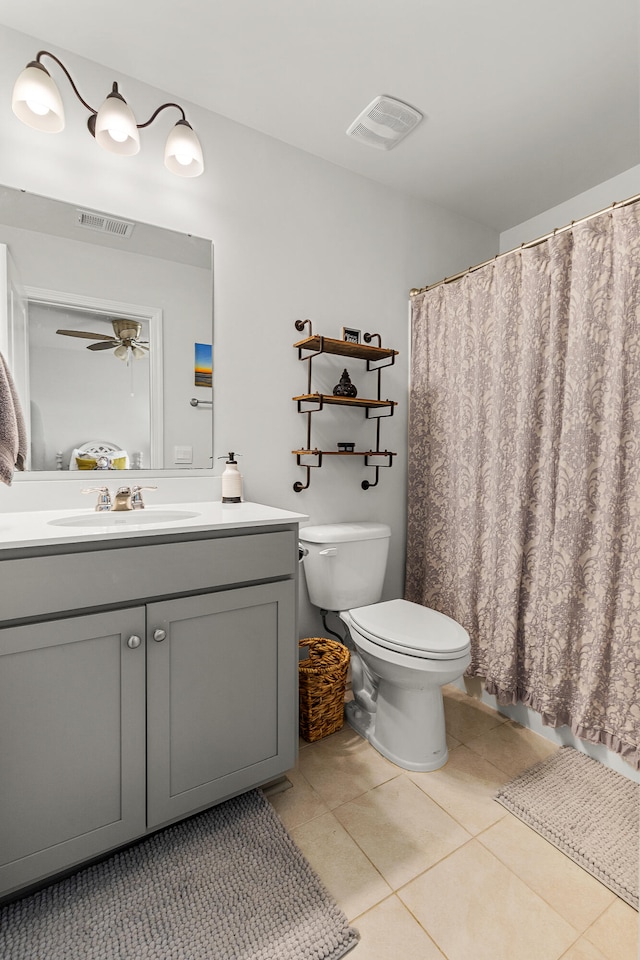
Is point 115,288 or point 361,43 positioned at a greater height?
point 361,43

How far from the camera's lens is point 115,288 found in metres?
1.57

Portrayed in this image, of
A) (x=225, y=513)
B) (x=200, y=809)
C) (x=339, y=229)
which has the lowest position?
(x=200, y=809)

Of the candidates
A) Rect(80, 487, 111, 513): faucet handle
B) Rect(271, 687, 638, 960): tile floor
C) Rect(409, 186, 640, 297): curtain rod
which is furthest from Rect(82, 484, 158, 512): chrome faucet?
Rect(409, 186, 640, 297): curtain rod

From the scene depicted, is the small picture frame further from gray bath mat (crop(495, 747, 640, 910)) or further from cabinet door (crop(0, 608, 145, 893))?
gray bath mat (crop(495, 747, 640, 910))

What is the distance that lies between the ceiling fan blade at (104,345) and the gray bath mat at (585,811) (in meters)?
2.00

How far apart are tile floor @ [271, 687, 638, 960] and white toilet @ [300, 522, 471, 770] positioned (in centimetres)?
11

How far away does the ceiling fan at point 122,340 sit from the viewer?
1547 mm

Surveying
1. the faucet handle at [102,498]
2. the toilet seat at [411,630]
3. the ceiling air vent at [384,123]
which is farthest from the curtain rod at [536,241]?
the faucet handle at [102,498]

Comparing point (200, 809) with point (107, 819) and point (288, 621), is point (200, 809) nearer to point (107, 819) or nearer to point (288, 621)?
point (107, 819)

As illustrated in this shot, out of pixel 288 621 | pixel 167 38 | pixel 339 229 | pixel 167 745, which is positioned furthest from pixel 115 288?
pixel 167 745

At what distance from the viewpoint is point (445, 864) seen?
123 cm

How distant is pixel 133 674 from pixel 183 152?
1.67m

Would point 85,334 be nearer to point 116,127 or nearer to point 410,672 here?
point 116,127

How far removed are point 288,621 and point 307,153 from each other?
1958mm
